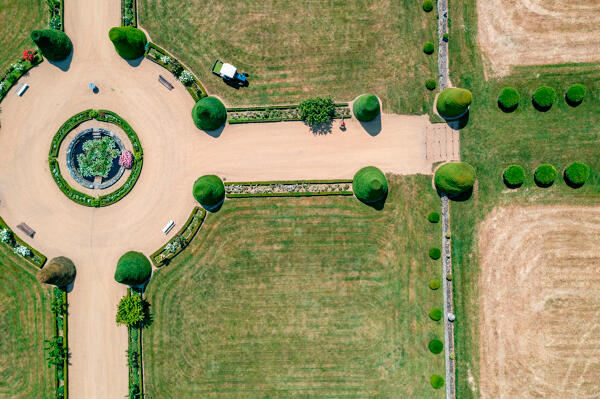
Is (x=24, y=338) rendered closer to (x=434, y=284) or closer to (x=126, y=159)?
(x=126, y=159)

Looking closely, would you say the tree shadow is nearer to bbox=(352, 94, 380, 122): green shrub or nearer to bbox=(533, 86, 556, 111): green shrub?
bbox=(352, 94, 380, 122): green shrub

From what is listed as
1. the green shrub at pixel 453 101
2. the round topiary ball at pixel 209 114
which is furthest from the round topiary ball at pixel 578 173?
the round topiary ball at pixel 209 114

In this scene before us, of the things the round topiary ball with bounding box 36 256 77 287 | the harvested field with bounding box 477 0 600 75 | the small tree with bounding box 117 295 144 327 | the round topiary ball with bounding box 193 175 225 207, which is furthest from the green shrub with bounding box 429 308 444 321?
the round topiary ball with bounding box 36 256 77 287

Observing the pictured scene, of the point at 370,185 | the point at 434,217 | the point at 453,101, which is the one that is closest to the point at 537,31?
the point at 453,101

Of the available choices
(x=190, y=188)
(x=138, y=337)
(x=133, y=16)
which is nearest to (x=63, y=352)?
(x=138, y=337)

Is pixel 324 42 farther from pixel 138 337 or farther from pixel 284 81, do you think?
pixel 138 337

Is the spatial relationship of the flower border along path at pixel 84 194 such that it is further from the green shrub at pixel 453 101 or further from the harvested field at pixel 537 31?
the harvested field at pixel 537 31
